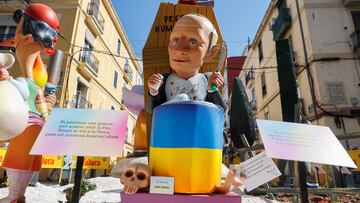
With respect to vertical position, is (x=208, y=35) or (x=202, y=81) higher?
(x=208, y=35)

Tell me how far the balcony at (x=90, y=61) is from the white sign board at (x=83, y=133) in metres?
11.7

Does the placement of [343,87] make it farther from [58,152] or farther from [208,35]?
[58,152]

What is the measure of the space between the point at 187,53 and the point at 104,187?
15.1 feet

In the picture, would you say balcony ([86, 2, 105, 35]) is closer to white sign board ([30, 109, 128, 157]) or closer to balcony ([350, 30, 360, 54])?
balcony ([350, 30, 360, 54])

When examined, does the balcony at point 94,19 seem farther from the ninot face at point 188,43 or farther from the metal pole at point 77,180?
the metal pole at point 77,180

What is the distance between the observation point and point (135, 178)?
63.6 inches

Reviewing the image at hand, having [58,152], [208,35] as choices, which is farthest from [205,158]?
[208,35]

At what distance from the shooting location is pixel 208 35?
92.3 inches

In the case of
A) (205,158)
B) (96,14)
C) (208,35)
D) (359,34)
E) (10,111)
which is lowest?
(205,158)

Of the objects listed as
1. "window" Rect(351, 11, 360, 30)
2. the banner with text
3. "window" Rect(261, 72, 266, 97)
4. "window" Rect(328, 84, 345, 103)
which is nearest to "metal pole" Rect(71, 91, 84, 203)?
the banner with text

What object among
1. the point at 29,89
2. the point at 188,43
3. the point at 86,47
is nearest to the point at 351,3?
the point at 86,47

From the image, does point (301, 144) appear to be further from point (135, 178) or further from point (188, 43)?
point (188, 43)

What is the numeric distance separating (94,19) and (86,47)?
Result: 1469 millimetres

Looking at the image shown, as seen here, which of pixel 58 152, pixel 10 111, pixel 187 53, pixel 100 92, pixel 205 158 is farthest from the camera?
pixel 100 92
